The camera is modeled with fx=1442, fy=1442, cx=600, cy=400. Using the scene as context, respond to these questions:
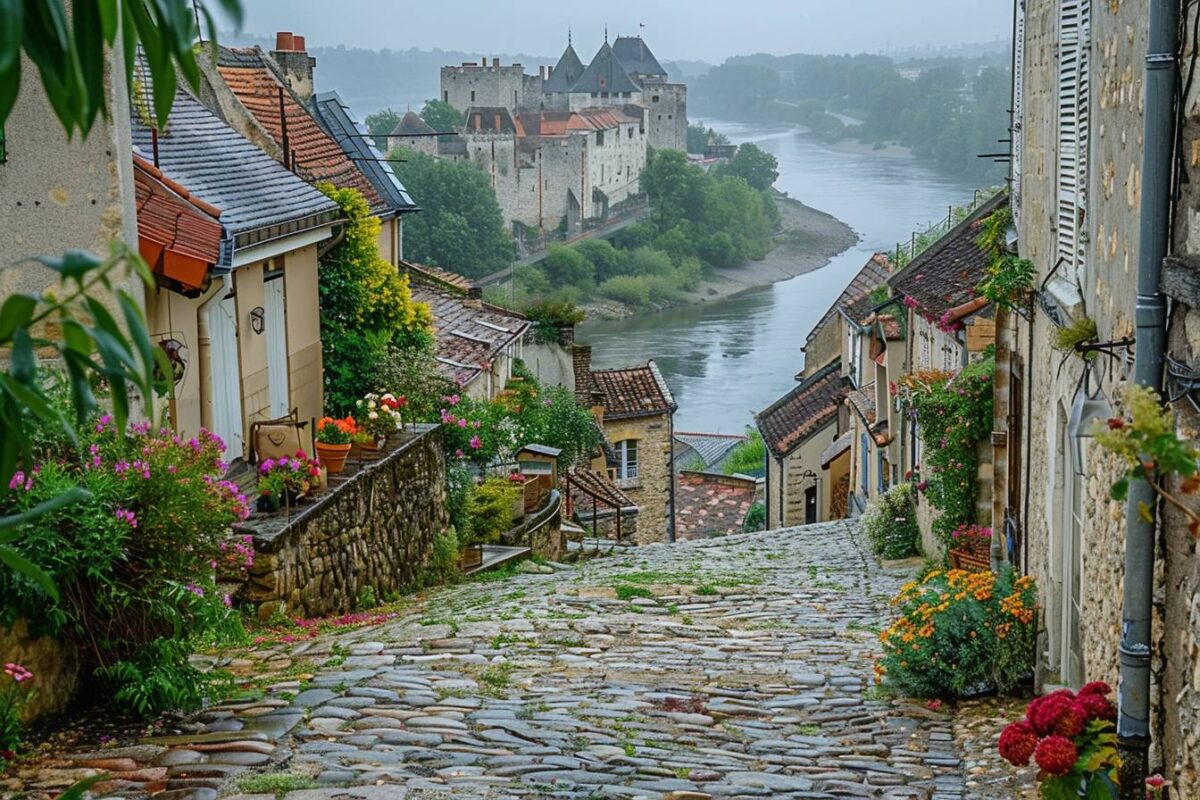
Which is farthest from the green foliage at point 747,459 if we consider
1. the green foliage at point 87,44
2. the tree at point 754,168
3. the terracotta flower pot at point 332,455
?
the tree at point 754,168

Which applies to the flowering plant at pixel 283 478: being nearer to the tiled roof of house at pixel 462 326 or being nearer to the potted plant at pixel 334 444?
the potted plant at pixel 334 444

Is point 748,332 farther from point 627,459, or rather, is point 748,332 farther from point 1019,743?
point 1019,743

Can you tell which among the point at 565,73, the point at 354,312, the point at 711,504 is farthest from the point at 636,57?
the point at 354,312

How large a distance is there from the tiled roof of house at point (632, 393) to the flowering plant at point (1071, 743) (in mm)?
24475

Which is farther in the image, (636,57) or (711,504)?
(636,57)

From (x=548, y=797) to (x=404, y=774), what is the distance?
1.93 feet

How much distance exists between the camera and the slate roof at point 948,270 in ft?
51.2

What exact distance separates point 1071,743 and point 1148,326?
1.36m

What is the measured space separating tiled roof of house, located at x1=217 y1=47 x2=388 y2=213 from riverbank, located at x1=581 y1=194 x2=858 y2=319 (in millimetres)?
53241

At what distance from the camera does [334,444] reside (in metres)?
10.5

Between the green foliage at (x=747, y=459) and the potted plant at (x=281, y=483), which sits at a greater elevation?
the potted plant at (x=281, y=483)

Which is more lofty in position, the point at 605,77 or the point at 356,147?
A: the point at 605,77

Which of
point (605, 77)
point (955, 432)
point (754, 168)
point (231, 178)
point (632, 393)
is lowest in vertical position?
point (632, 393)

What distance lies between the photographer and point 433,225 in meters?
77.2
